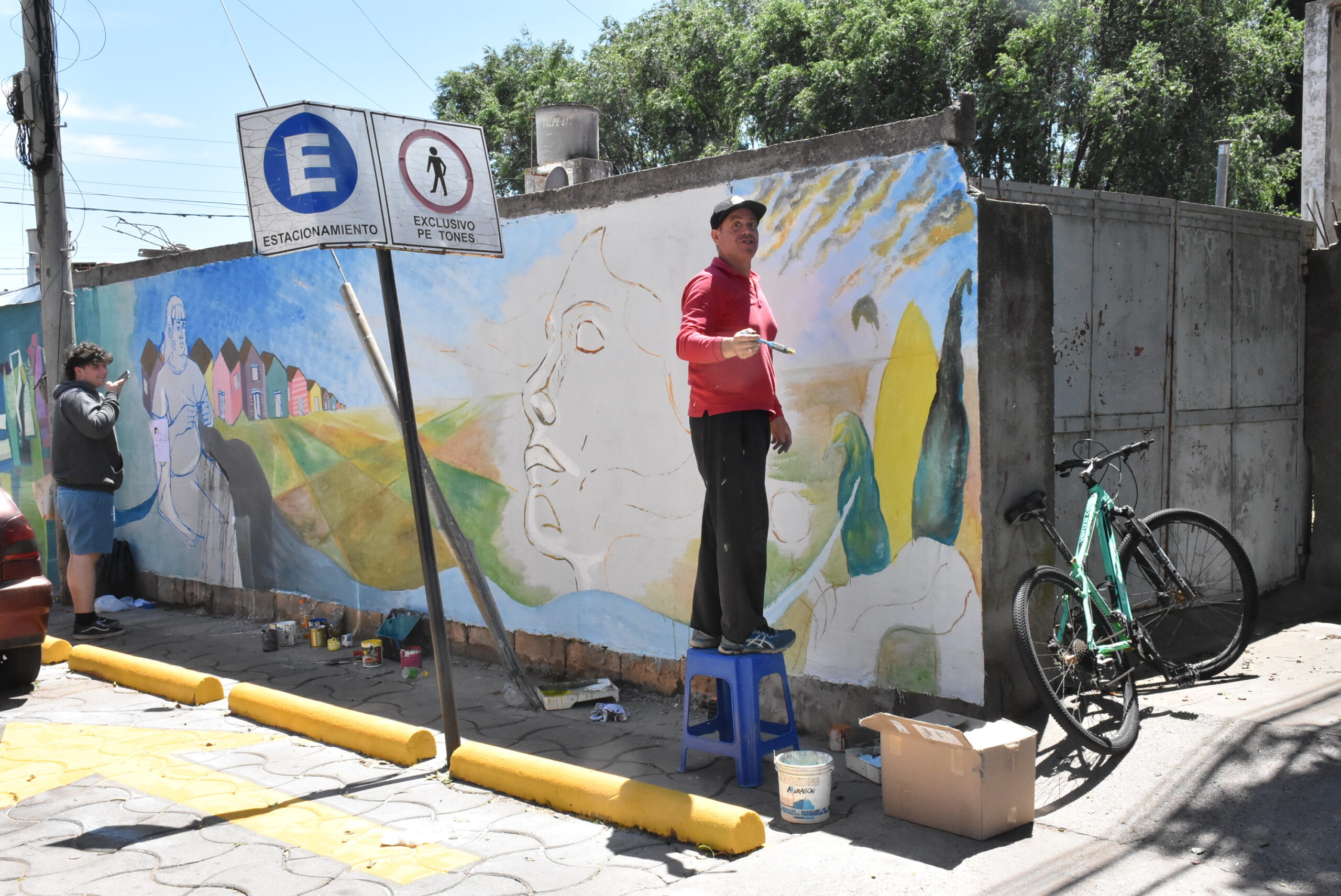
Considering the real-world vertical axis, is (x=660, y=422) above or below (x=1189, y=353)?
below

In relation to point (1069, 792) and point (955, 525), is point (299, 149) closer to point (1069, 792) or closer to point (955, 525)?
point (955, 525)

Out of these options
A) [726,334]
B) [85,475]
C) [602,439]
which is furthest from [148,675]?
[726,334]

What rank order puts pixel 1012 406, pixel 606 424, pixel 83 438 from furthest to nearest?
pixel 83 438 < pixel 606 424 < pixel 1012 406

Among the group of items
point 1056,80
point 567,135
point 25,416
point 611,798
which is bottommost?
point 611,798

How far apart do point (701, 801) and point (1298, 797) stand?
6.96 feet

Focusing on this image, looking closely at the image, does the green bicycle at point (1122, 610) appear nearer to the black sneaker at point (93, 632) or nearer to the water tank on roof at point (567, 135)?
the water tank on roof at point (567, 135)

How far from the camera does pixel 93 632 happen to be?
7816mm

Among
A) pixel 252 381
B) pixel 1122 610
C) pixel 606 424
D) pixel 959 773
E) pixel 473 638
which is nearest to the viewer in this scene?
pixel 959 773

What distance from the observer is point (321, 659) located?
22.9 ft

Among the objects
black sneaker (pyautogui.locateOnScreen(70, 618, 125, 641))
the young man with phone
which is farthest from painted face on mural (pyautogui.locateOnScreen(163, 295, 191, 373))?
black sneaker (pyautogui.locateOnScreen(70, 618, 125, 641))

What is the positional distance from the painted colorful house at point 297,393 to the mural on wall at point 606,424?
2 cm

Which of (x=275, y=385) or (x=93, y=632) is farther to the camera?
(x=275, y=385)

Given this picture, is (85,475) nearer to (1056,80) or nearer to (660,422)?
(660,422)

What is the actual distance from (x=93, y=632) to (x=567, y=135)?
17.2 feet
